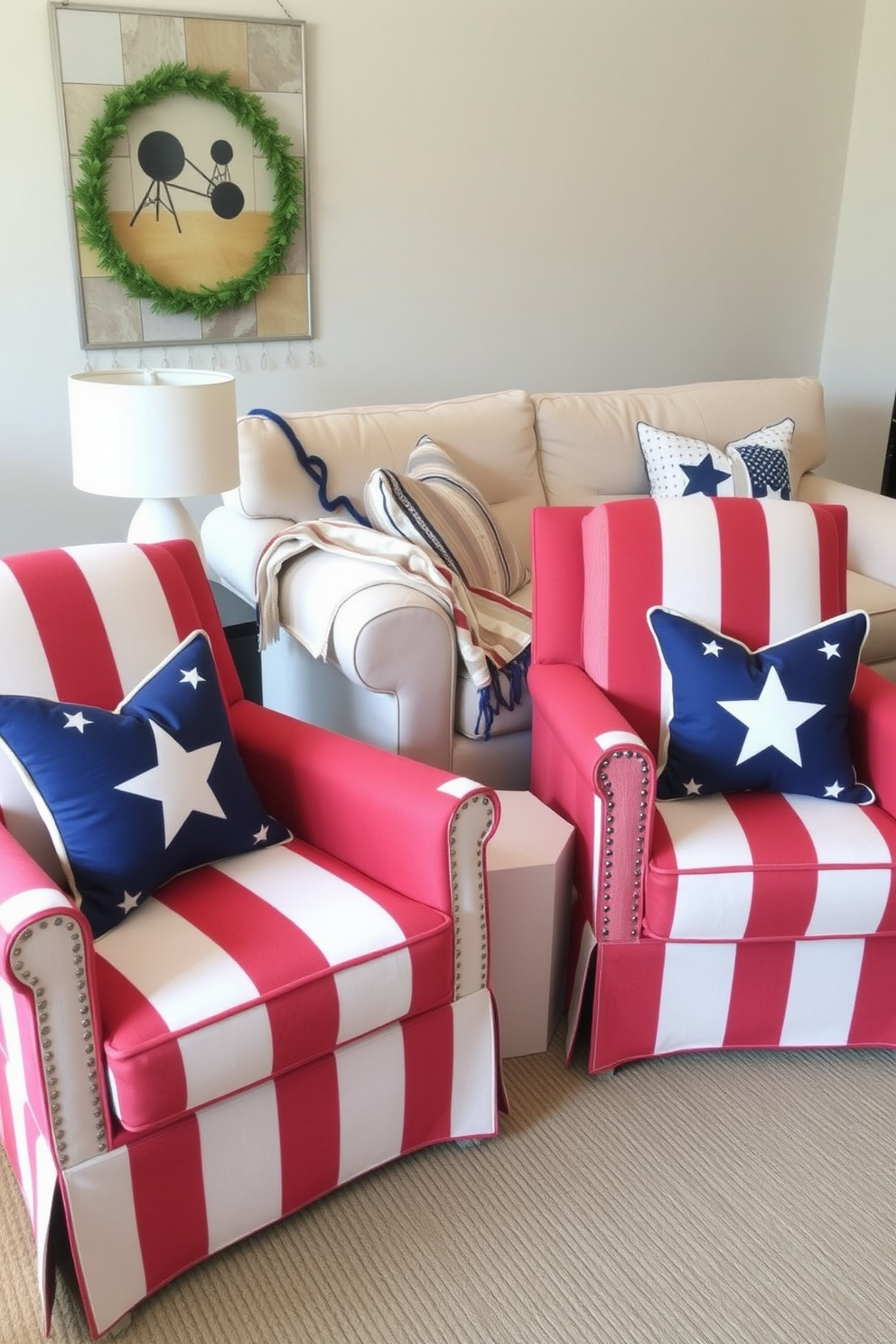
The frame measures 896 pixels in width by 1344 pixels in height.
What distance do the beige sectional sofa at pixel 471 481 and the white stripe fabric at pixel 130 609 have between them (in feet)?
1.40

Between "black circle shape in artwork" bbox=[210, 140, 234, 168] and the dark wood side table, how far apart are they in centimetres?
122

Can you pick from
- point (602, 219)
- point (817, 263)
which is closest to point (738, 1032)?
point (602, 219)

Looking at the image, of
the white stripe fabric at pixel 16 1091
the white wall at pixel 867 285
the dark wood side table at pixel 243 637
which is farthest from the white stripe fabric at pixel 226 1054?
the white wall at pixel 867 285

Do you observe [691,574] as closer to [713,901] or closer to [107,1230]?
[713,901]

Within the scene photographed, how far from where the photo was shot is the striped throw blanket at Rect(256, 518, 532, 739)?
222 centimetres

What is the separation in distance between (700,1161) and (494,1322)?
1.40 ft

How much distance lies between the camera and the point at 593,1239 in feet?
5.25

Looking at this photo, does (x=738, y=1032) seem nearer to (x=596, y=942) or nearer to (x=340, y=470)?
(x=596, y=942)

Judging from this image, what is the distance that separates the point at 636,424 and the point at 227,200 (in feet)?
4.20

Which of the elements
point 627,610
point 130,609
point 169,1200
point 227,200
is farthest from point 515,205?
point 169,1200

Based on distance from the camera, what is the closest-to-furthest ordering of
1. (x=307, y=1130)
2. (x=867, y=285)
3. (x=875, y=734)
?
1. (x=307, y=1130)
2. (x=875, y=734)
3. (x=867, y=285)

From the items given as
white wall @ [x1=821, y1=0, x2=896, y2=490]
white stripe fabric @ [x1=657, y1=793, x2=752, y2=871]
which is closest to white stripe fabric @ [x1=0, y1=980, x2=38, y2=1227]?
white stripe fabric @ [x1=657, y1=793, x2=752, y2=871]

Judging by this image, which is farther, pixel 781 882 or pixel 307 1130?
pixel 781 882

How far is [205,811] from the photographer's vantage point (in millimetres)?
1612
